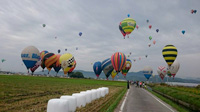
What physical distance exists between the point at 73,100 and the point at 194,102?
10.3m

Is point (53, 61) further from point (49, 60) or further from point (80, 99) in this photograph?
point (80, 99)

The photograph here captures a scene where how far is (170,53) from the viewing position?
49750 millimetres


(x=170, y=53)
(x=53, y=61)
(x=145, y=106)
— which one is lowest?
(x=145, y=106)

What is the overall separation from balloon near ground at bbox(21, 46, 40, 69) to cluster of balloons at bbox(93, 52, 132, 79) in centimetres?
3299

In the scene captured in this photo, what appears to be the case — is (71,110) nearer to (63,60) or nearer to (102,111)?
(102,111)

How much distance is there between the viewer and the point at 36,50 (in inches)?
3157

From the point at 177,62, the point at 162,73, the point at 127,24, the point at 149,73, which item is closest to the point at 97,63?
the point at 149,73

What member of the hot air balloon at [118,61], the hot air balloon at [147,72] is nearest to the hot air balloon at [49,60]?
the hot air balloon at [118,61]

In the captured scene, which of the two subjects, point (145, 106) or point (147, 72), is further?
point (147, 72)

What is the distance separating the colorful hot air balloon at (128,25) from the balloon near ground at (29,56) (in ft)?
146

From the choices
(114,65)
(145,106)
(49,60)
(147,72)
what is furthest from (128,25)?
(49,60)

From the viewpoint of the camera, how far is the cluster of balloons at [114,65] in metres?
65.4

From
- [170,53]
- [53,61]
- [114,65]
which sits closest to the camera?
[170,53]

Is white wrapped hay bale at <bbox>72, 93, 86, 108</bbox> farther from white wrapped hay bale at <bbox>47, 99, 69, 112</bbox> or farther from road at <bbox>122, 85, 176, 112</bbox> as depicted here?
road at <bbox>122, 85, 176, 112</bbox>
